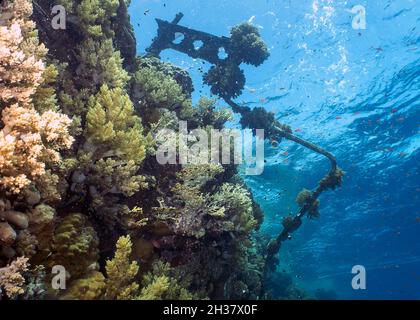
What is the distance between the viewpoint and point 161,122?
643 centimetres

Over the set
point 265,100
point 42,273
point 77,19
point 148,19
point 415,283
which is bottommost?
point 415,283

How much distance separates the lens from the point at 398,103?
18.4m

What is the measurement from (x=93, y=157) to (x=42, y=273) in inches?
68.4

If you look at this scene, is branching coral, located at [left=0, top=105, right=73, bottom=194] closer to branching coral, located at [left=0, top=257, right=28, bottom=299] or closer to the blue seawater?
branching coral, located at [left=0, top=257, right=28, bottom=299]

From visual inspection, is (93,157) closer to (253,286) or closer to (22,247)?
(22,247)

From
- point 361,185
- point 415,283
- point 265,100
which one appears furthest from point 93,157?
point 415,283

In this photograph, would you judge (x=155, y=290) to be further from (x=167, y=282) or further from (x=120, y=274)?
(x=167, y=282)

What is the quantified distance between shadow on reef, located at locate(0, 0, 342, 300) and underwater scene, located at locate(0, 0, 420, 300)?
2 cm

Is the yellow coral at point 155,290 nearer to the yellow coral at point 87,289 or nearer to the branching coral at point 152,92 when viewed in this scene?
the yellow coral at point 87,289

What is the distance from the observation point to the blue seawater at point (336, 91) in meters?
13.5

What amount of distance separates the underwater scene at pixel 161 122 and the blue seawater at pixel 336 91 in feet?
0.28

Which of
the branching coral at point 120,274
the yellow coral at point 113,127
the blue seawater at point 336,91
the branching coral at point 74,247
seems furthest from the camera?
the blue seawater at point 336,91

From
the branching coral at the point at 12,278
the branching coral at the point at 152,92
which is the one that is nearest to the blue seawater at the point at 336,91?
the branching coral at the point at 152,92

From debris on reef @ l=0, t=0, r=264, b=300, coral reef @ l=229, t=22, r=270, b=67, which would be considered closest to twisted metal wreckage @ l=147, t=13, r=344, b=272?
coral reef @ l=229, t=22, r=270, b=67
